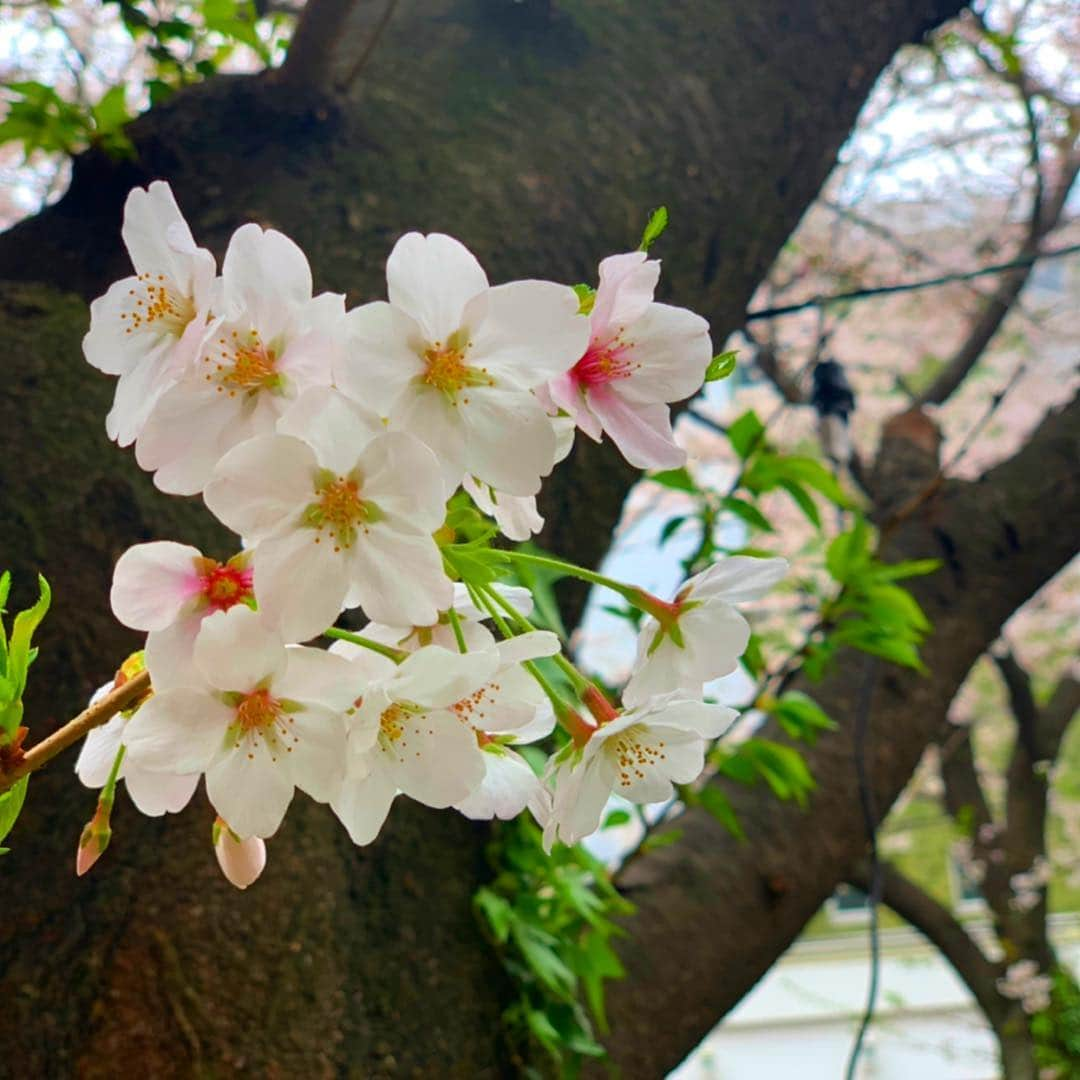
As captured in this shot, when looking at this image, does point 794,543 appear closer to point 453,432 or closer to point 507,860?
point 507,860

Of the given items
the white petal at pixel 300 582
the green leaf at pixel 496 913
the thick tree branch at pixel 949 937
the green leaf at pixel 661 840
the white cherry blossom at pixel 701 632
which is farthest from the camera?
the thick tree branch at pixel 949 937

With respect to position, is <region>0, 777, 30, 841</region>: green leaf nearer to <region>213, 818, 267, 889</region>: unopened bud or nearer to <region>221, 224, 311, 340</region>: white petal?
<region>213, 818, 267, 889</region>: unopened bud

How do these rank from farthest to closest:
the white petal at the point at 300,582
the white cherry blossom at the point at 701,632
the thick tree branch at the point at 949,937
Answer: the thick tree branch at the point at 949,937 → the white cherry blossom at the point at 701,632 → the white petal at the point at 300,582

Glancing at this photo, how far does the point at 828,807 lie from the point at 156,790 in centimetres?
115

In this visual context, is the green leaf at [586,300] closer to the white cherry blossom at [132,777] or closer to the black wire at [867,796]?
the white cherry blossom at [132,777]

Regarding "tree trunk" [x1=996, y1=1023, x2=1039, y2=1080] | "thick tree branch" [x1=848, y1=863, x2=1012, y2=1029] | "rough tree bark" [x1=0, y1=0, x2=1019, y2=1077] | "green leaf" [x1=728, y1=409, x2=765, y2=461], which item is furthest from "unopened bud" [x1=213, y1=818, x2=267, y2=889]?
"tree trunk" [x1=996, y1=1023, x2=1039, y2=1080]

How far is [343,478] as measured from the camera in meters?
0.31

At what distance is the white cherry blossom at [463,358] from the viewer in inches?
12.5

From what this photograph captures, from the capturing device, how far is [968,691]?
674 centimetres

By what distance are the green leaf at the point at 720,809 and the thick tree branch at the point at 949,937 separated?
204 cm

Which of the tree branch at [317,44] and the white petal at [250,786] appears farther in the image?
the tree branch at [317,44]

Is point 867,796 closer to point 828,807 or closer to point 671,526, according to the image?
point 828,807

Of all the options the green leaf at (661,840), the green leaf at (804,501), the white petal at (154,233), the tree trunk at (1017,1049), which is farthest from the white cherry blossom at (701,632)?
the tree trunk at (1017,1049)

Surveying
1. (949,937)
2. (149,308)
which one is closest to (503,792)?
(149,308)
